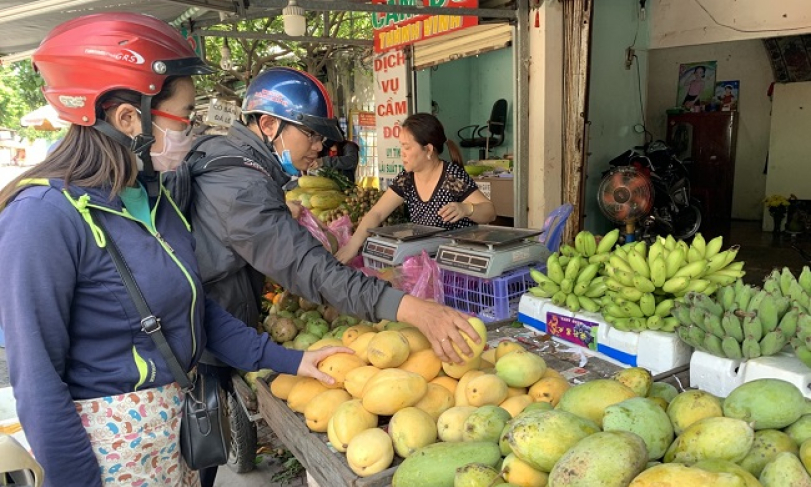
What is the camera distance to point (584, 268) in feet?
8.40

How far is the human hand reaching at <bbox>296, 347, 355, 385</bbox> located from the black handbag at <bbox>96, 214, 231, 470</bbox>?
0.29 metres

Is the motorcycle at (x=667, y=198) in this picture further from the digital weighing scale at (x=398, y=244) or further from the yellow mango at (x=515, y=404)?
the yellow mango at (x=515, y=404)

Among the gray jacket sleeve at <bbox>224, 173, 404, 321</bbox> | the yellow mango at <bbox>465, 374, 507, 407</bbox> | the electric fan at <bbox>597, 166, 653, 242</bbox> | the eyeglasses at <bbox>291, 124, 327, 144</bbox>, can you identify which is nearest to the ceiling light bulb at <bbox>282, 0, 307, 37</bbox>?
the eyeglasses at <bbox>291, 124, 327, 144</bbox>

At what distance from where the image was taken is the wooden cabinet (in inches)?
416

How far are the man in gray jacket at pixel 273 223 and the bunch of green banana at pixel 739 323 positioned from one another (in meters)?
0.86

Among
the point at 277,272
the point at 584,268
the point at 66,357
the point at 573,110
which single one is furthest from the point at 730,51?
the point at 66,357

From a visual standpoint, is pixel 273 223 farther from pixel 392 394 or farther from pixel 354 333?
pixel 392 394

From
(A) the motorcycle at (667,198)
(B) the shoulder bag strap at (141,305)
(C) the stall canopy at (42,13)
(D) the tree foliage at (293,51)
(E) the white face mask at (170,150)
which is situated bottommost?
(A) the motorcycle at (667,198)

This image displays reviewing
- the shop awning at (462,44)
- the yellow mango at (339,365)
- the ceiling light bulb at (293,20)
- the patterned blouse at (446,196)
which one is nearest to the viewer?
the yellow mango at (339,365)

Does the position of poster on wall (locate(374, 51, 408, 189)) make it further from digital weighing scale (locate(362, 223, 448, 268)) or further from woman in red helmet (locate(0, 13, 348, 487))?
woman in red helmet (locate(0, 13, 348, 487))

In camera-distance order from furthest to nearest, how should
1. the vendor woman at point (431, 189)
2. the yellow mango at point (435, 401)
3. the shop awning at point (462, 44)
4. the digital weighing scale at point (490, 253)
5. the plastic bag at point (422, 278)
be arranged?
1. the shop awning at point (462, 44)
2. the vendor woman at point (431, 189)
3. the plastic bag at point (422, 278)
4. the digital weighing scale at point (490, 253)
5. the yellow mango at point (435, 401)

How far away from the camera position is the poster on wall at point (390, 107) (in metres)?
7.20

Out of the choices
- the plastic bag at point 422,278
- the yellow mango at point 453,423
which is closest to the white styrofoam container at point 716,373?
the yellow mango at point 453,423

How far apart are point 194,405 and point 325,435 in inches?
16.4
